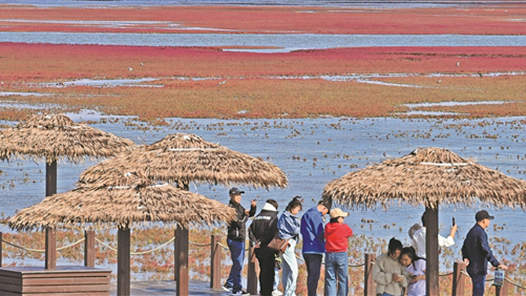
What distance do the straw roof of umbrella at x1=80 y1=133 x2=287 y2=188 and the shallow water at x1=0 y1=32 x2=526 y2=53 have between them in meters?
82.3

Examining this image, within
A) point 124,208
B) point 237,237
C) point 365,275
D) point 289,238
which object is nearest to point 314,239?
point 289,238

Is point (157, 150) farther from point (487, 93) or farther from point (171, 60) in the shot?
point (171, 60)

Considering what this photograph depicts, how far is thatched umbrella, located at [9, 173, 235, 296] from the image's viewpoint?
49.1 ft

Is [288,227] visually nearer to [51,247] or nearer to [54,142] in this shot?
[51,247]

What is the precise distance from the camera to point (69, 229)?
85.6ft

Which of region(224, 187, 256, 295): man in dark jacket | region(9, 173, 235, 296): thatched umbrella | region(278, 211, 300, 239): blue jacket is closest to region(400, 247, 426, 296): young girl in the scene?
region(278, 211, 300, 239): blue jacket

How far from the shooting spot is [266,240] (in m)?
17.6

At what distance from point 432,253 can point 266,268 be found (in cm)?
287

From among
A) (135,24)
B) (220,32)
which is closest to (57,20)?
(135,24)

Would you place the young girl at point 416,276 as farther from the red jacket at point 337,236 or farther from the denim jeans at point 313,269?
the denim jeans at point 313,269

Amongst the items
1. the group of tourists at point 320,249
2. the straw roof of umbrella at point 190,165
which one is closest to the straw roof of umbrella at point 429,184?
the group of tourists at point 320,249

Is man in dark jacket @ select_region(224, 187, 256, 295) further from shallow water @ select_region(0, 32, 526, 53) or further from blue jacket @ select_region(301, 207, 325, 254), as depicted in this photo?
shallow water @ select_region(0, 32, 526, 53)

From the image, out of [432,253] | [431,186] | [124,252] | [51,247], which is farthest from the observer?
[51,247]

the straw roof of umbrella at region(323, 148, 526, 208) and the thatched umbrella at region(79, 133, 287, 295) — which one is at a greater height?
the thatched umbrella at region(79, 133, 287, 295)
